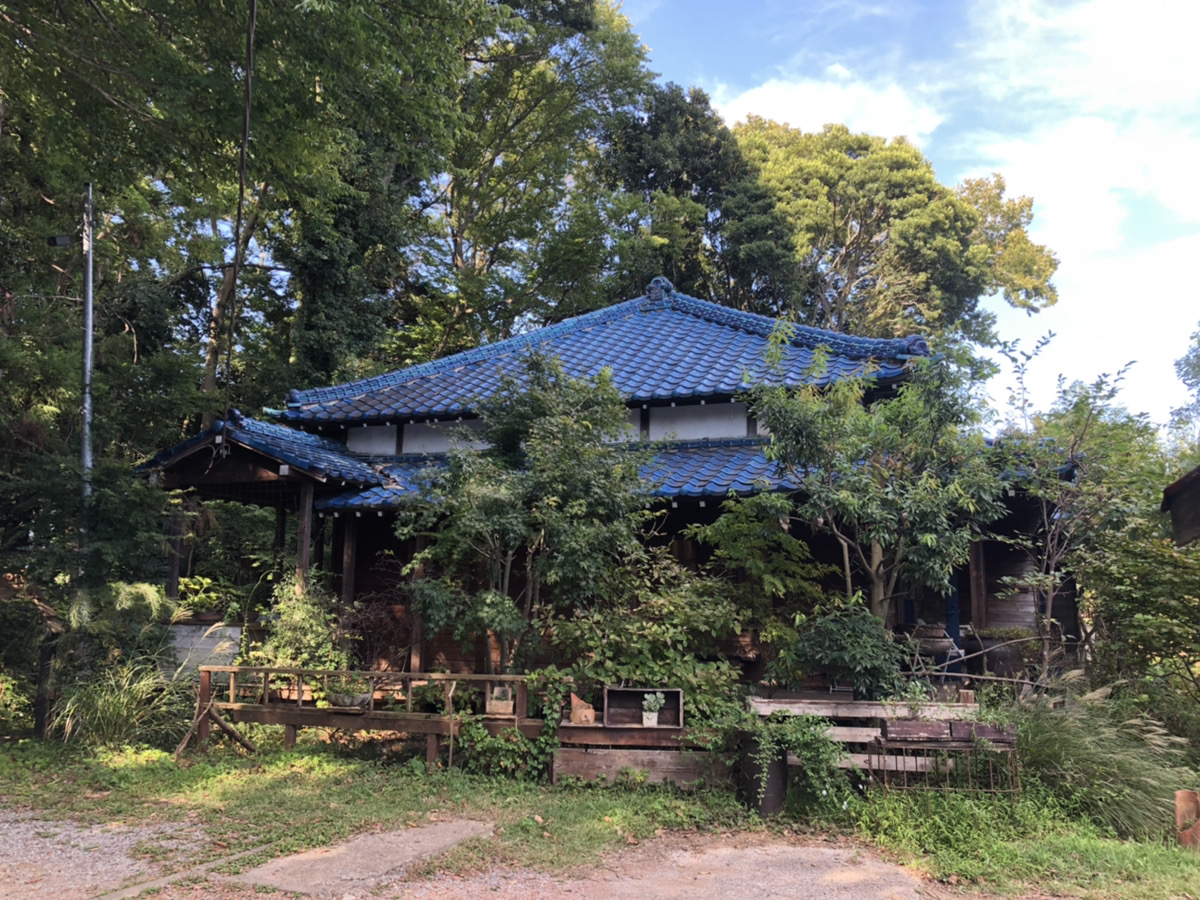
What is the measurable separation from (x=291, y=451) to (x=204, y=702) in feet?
10.6

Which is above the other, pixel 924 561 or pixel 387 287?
pixel 387 287

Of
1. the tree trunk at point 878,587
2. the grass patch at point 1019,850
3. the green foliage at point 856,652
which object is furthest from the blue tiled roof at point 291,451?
the grass patch at point 1019,850

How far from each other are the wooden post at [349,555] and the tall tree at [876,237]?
17.3 metres

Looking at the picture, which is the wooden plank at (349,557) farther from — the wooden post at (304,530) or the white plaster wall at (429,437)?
the white plaster wall at (429,437)

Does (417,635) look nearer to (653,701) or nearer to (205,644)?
(205,644)

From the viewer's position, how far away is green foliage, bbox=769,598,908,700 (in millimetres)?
6797

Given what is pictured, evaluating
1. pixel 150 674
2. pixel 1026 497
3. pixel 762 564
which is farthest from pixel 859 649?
pixel 150 674

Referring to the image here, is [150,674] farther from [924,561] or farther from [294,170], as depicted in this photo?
[924,561]

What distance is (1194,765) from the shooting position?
6809mm

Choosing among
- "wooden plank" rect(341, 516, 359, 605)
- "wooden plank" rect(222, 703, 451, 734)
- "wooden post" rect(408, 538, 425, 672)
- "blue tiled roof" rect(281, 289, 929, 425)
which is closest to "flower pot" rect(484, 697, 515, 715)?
"wooden plank" rect(222, 703, 451, 734)

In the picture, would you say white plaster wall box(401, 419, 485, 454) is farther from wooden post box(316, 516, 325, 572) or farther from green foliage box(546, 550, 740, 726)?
green foliage box(546, 550, 740, 726)

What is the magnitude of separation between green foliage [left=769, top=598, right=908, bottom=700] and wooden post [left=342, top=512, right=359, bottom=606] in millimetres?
6287

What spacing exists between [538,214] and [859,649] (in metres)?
18.4

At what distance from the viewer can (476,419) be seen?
11.7m
